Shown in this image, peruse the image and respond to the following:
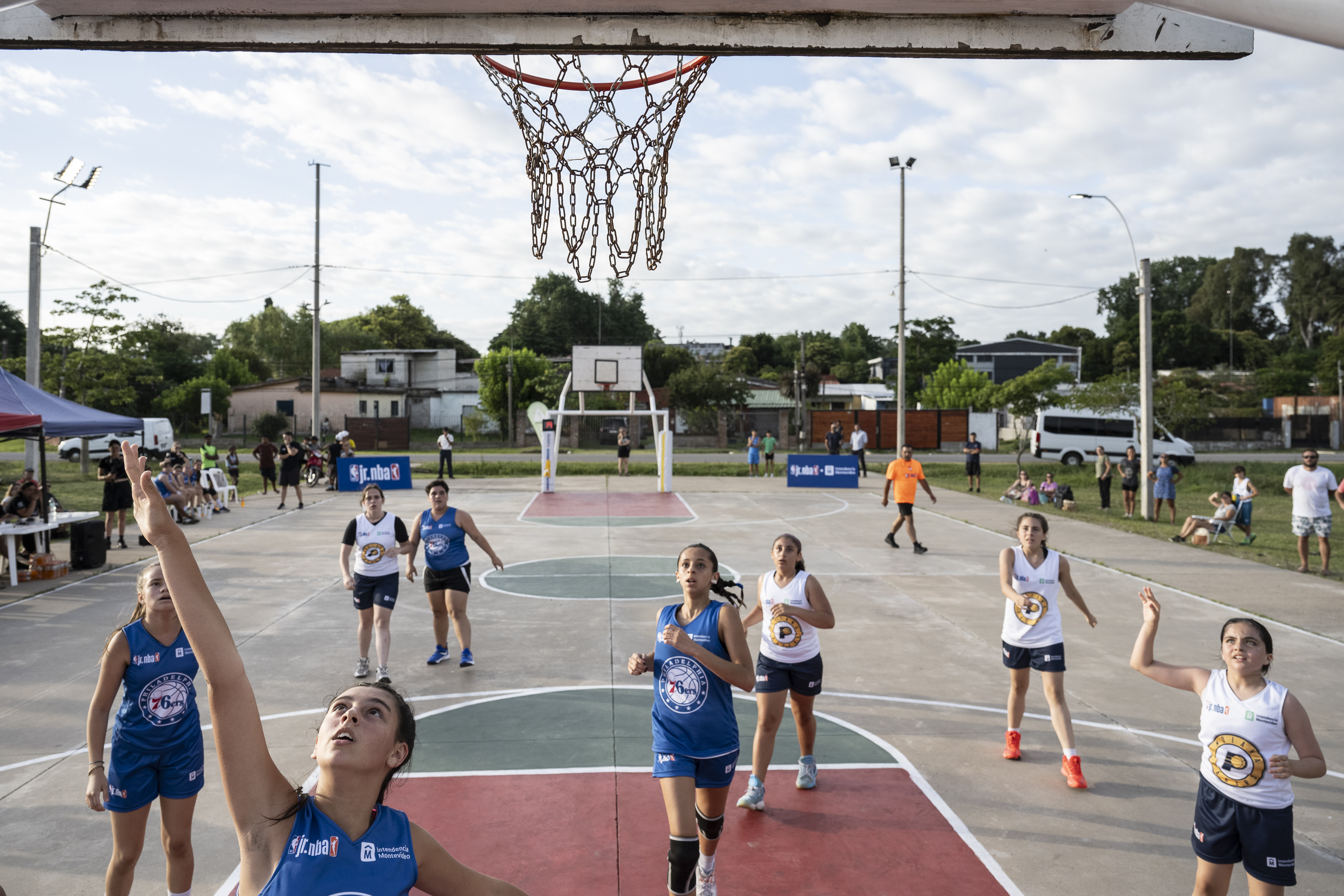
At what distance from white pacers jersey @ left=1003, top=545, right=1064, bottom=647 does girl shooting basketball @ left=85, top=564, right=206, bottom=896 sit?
17.7 ft

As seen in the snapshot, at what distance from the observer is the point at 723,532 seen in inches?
738

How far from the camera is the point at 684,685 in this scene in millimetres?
4555

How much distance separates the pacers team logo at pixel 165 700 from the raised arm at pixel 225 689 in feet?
8.03

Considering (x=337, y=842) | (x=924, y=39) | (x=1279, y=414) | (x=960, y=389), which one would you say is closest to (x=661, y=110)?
(x=924, y=39)

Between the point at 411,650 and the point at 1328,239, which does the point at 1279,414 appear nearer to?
the point at 1328,239

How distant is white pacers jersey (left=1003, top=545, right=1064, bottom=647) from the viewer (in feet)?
21.2

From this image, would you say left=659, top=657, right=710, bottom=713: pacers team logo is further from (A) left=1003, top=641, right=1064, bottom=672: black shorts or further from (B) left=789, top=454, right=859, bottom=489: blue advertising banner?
(B) left=789, top=454, right=859, bottom=489: blue advertising banner

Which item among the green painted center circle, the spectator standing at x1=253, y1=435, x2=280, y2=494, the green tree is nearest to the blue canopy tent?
the green painted center circle

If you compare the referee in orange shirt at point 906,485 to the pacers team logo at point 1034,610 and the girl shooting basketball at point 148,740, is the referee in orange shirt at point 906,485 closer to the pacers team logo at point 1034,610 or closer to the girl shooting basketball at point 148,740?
the pacers team logo at point 1034,610

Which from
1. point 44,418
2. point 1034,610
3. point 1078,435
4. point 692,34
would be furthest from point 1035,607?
point 1078,435

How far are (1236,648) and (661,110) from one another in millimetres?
5325

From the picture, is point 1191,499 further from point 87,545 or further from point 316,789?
point 316,789

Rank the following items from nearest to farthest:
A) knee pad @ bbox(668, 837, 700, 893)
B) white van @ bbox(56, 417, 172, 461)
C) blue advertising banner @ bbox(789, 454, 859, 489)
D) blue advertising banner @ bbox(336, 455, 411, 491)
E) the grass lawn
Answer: knee pad @ bbox(668, 837, 700, 893)
the grass lawn
blue advertising banner @ bbox(336, 455, 411, 491)
blue advertising banner @ bbox(789, 454, 859, 489)
white van @ bbox(56, 417, 172, 461)

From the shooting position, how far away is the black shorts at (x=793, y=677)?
19.4 ft
